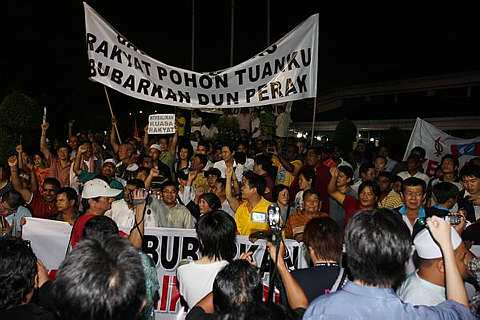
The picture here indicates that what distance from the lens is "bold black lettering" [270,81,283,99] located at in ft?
28.7

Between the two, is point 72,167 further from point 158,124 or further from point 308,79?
point 308,79

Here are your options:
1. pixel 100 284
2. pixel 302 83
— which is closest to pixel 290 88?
pixel 302 83

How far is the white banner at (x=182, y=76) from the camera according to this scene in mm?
8859

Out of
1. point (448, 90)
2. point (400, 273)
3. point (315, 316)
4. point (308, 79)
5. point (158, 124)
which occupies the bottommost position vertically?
point (315, 316)

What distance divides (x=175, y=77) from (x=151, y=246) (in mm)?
3842

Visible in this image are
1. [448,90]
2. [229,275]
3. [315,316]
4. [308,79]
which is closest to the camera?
[315,316]

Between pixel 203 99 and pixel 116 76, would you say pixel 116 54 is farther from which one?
pixel 203 99

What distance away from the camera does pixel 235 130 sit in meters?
16.1

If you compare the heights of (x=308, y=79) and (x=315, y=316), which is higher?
(x=308, y=79)

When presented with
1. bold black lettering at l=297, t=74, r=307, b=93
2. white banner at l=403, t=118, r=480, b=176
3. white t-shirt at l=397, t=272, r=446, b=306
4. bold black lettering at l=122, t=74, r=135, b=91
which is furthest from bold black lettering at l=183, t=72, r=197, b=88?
white t-shirt at l=397, t=272, r=446, b=306

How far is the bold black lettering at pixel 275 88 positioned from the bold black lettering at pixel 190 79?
1.21 meters

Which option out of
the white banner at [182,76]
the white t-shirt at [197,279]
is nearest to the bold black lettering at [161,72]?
the white banner at [182,76]

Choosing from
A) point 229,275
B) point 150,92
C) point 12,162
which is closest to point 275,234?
point 229,275

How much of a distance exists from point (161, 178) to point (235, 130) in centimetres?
860
